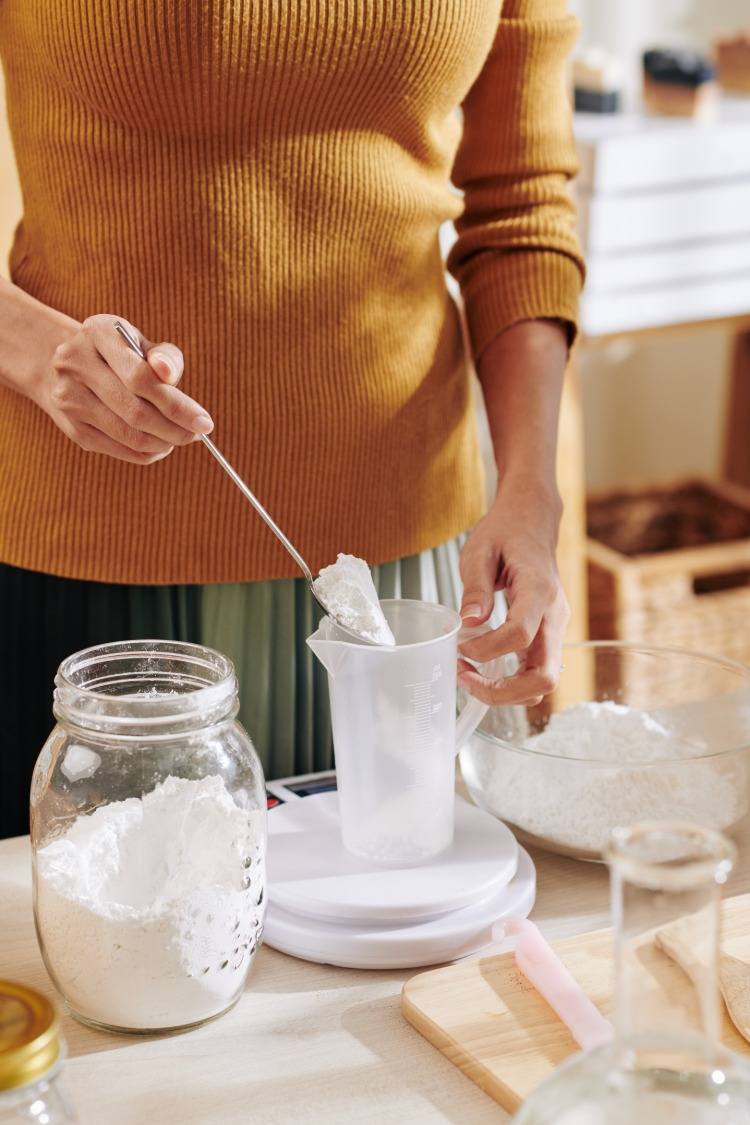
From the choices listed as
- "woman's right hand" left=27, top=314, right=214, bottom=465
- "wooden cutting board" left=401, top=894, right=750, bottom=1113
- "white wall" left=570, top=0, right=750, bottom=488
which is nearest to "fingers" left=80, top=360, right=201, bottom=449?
"woman's right hand" left=27, top=314, right=214, bottom=465

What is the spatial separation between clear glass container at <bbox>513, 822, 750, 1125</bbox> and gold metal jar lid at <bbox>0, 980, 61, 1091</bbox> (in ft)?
0.63

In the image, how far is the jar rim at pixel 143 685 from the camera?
70 cm

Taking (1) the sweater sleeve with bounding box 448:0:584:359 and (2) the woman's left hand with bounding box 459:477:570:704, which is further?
(1) the sweater sleeve with bounding box 448:0:584:359

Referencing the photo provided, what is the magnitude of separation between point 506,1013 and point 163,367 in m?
0.40

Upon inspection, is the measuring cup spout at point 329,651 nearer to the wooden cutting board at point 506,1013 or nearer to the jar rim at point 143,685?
the jar rim at point 143,685

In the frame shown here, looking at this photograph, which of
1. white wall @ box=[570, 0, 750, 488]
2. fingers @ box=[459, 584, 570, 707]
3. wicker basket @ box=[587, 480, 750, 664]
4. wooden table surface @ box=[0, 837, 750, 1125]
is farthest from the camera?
white wall @ box=[570, 0, 750, 488]

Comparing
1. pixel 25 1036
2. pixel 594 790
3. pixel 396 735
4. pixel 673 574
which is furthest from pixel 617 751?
pixel 673 574

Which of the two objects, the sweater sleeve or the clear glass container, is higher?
the sweater sleeve

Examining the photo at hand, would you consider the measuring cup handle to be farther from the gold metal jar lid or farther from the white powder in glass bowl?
the gold metal jar lid

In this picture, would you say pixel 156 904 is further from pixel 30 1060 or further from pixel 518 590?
pixel 518 590

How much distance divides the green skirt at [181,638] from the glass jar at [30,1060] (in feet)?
1.66

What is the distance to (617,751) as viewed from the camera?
3.07ft

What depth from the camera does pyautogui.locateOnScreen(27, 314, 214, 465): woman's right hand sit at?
2.63 feet

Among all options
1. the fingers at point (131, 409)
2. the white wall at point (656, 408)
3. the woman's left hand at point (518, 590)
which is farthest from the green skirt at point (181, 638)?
the white wall at point (656, 408)
